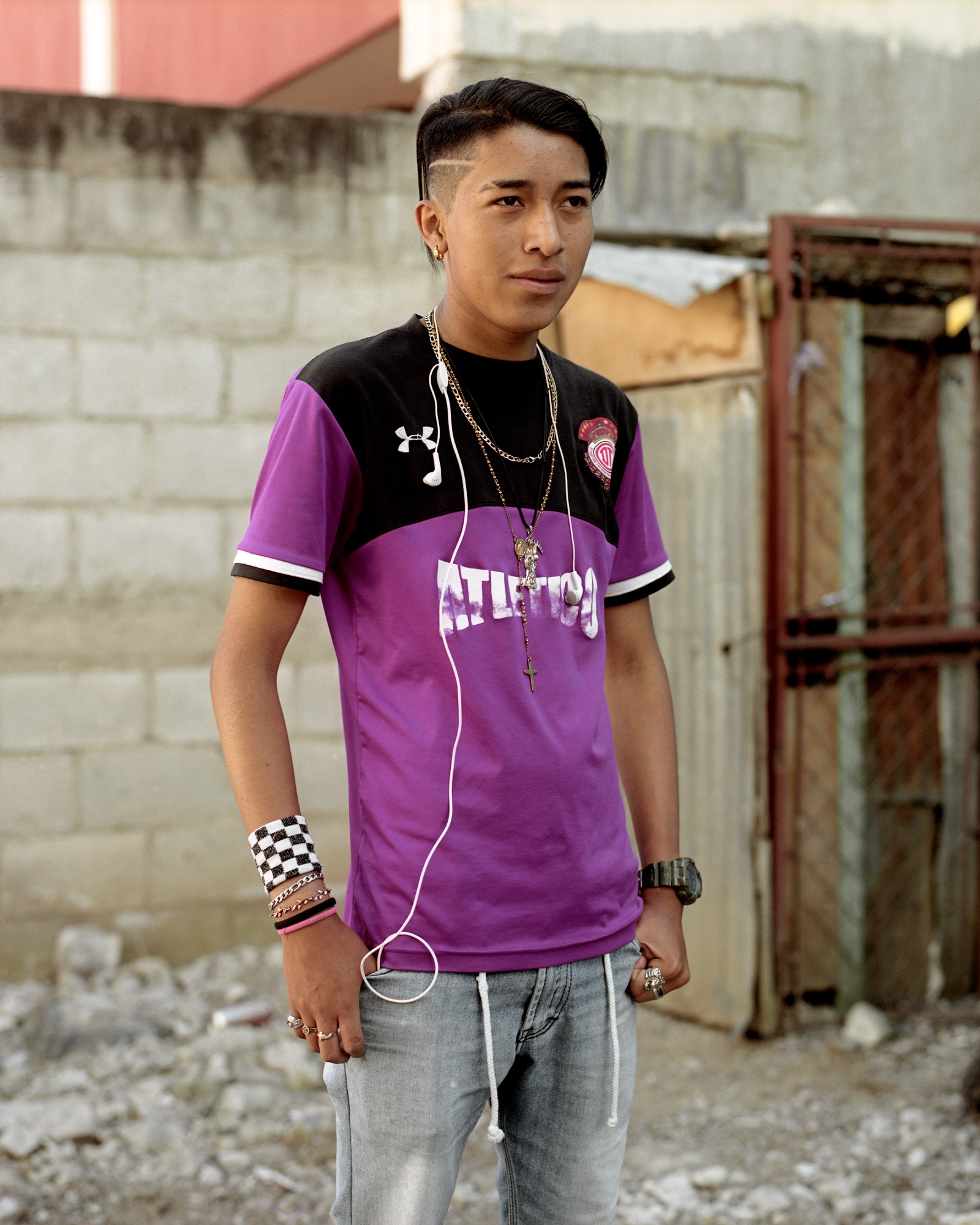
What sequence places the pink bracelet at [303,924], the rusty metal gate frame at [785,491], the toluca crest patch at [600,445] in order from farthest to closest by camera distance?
the rusty metal gate frame at [785,491]
the toluca crest patch at [600,445]
the pink bracelet at [303,924]

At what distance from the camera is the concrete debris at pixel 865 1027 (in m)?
4.34

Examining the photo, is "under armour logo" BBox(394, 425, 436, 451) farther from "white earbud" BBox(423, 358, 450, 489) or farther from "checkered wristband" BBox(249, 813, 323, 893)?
"checkered wristband" BBox(249, 813, 323, 893)

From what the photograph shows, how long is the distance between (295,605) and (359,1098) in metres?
0.63

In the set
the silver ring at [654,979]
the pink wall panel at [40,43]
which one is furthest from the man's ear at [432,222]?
the pink wall panel at [40,43]

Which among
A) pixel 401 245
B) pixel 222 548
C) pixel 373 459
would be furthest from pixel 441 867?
pixel 401 245

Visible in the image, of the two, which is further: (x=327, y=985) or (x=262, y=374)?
(x=262, y=374)

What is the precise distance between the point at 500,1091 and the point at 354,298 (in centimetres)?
348

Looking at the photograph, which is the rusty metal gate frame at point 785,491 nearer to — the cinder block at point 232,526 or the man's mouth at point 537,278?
the cinder block at point 232,526

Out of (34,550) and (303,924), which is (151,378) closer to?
(34,550)

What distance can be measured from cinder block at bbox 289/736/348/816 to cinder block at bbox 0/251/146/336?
5.36 ft

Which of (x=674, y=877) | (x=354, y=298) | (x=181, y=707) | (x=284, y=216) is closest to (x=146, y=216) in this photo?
(x=284, y=216)

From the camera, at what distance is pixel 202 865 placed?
460cm

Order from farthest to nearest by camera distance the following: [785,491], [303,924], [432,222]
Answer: [785,491] < [432,222] < [303,924]

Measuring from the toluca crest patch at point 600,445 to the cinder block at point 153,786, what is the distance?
2.99m
